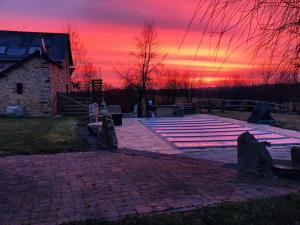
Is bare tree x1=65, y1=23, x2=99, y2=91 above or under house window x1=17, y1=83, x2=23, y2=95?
above

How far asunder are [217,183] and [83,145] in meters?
4.03

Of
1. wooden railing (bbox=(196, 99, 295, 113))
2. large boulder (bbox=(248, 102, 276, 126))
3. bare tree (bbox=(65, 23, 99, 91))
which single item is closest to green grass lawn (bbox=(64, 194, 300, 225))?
large boulder (bbox=(248, 102, 276, 126))

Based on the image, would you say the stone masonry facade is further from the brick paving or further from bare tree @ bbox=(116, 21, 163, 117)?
the brick paving

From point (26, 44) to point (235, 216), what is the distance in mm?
22749

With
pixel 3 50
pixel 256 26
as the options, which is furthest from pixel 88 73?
pixel 256 26

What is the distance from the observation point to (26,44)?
74.0 ft

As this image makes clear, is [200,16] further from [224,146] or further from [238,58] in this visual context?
[224,146]

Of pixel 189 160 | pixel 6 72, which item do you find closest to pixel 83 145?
pixel 189 160

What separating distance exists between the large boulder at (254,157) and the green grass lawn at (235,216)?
1212 millimetres

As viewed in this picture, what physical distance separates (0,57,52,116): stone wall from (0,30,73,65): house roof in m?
4.65

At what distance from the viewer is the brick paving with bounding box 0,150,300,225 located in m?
3.39

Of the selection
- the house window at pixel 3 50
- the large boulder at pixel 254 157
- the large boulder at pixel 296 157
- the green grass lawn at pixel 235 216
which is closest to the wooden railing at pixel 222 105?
the house window at pixel 3 50

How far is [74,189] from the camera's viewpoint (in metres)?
4.12

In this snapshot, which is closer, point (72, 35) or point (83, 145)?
point (83, 145)
